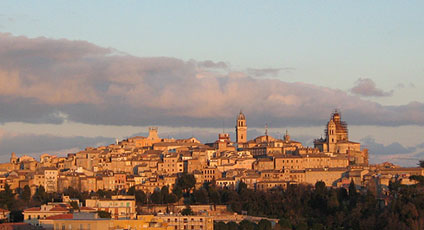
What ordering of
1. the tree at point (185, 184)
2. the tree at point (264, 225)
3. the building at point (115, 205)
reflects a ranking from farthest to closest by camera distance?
the tree at point (185, 184), the tree at point (264, 225), the building at point (115, 205)

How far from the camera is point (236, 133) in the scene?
103 m

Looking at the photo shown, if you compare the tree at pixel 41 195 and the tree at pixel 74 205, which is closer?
the tree at pixel 74 205

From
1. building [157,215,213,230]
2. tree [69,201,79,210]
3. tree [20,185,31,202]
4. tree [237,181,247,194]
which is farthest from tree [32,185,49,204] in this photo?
tree [237,181,247,194]

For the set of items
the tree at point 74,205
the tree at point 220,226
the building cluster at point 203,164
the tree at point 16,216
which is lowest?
the tree at point 220,226

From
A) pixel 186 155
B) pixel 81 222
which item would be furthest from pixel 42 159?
pixel 81 222

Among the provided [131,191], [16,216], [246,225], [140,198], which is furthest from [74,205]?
[131,191]

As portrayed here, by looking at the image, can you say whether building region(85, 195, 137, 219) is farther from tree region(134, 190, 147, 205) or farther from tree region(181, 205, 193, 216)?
tree region(134, 190, 147, 205)

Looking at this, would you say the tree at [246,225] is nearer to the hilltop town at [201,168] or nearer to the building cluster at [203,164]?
the hilltop town at [201,168]

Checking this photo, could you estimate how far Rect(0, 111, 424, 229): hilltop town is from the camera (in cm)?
7838

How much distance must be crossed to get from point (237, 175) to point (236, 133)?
20840 mm

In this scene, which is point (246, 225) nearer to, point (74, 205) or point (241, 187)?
point (241, 187)

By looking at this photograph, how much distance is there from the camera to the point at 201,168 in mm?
85500

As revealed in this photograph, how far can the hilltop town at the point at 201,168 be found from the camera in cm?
7838

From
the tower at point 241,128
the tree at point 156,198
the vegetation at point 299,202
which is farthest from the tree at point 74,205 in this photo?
the tower at point 241,128
